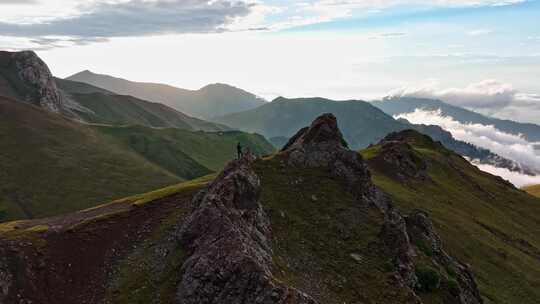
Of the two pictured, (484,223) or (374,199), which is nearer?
(374,199)

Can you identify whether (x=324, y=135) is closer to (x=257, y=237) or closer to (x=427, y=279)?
(x=427, y=279)

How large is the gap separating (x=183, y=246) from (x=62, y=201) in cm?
17312

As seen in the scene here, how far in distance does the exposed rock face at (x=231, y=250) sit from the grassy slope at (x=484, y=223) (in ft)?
136

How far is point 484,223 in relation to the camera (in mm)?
103688

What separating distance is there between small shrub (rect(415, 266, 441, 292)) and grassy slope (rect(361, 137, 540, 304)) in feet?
65.9

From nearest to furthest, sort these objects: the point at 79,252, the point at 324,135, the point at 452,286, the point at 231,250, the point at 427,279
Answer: the point at 231,250 → the point at 79,252 → the point at 427,279 → the point at 452,286 → the point at 324,135

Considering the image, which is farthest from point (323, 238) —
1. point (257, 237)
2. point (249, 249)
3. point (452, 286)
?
point (452, 286)

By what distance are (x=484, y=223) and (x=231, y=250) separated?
84.0m

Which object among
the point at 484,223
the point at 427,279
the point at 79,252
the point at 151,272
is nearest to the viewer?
the point at 151,272

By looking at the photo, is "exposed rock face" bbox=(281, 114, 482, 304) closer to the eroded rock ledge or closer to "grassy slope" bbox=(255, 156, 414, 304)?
the eroded rock ledge

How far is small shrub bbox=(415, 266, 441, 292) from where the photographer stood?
50469 mm

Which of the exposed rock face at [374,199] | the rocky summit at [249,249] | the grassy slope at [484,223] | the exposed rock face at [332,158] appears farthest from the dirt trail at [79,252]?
the grassy slope at [484,223]

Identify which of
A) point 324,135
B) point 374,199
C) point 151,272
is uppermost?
point 324,135

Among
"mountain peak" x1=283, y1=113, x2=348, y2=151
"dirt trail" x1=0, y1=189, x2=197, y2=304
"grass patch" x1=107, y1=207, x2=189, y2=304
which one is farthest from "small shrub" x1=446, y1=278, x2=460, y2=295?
"dirt trail" x1=0, y1=189, x2=197, y2=304
